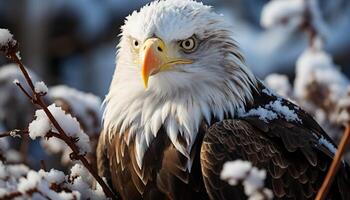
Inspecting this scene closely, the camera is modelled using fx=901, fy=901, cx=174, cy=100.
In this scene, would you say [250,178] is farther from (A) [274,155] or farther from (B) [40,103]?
(A) [274,155]

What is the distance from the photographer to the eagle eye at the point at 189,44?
3.26 metres

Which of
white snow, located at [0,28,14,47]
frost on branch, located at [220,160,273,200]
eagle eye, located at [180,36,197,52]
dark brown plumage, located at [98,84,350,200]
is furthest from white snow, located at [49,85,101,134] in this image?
frost on branch, located at [220,160,273,200]

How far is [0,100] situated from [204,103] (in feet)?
4.39

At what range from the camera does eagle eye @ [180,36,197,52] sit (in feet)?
10.7

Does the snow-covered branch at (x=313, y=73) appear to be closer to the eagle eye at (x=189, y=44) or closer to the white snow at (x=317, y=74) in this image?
the white snow at (x=317, y=74)

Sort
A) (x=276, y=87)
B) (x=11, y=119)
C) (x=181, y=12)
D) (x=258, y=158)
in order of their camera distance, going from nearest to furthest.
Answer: (x=258, y=158)
(x=181, y=12)
(x=276, y=87)
(x=11, y=119)

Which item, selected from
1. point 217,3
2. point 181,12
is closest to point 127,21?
point 181,12

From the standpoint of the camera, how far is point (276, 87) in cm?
401

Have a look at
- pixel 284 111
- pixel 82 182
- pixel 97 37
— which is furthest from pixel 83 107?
pixel 97 37

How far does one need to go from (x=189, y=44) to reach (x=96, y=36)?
6702 millimetres

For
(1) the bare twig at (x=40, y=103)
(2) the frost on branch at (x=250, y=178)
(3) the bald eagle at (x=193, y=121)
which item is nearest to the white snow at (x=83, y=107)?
(3) the bald eagle at (x=193, y=121)

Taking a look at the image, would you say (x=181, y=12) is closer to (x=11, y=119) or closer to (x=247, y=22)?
(x=11, y=119)

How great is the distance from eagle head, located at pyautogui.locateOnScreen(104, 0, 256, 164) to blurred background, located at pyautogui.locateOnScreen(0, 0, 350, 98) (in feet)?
19.3

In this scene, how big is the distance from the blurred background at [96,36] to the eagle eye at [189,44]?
5.97 metres
